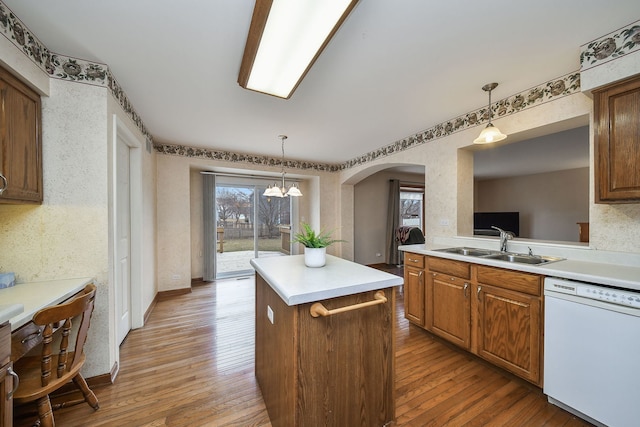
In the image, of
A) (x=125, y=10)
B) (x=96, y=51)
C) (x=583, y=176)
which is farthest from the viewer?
(x=583, y=176)

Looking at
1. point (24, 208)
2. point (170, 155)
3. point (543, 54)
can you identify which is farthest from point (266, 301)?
point (170, 155)

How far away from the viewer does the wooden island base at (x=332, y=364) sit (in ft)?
3.72

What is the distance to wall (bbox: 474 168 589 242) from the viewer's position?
5.73m

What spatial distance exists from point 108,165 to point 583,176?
29.8 ft

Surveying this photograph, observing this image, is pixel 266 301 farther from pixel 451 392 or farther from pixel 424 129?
pixel 424 129

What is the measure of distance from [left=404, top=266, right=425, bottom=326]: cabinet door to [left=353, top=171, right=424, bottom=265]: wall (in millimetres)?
2934

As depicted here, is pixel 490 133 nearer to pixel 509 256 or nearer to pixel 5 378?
pixel 509 256

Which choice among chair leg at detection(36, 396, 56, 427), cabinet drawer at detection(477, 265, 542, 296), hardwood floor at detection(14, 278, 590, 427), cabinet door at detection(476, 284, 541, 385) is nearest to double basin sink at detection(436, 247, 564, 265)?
cabinet drawer at detection(477, 265, 542, 296)

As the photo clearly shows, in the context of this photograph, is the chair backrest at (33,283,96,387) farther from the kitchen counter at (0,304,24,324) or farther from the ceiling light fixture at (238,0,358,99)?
the ceiling light fixture at (238,0,358,99)

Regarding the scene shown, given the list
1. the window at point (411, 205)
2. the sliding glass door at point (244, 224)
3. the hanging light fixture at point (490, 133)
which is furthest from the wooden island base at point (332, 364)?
the window at point (411, 205)

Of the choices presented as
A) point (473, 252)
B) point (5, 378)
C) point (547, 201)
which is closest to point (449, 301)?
point (473, 252)

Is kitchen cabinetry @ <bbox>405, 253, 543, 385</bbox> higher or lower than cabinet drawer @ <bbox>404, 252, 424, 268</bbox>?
lower

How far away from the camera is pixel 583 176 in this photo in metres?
5.66

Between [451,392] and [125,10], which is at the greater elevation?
[125,10]
